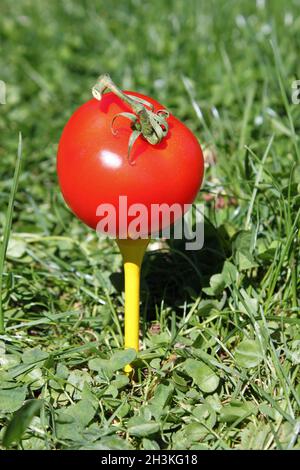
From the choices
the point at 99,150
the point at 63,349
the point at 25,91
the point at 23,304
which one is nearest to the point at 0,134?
the point at 25,91

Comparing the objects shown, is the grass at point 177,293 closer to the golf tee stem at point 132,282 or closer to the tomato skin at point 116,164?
the golf tee stem at point 132,282

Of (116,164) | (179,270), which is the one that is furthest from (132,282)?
(179,270)

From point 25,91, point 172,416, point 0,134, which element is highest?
point 25,91

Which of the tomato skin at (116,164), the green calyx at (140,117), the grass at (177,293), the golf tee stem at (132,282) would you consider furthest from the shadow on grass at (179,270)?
the green calyx at (140,117)

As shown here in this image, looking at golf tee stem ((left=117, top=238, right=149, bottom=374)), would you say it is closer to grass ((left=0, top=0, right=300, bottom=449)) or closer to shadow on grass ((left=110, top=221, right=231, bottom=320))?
grass ((left=0, top=0, right=300, bottom=449))

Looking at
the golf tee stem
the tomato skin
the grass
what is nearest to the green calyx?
the tomato skin

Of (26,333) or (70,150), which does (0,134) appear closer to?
(26,333)
